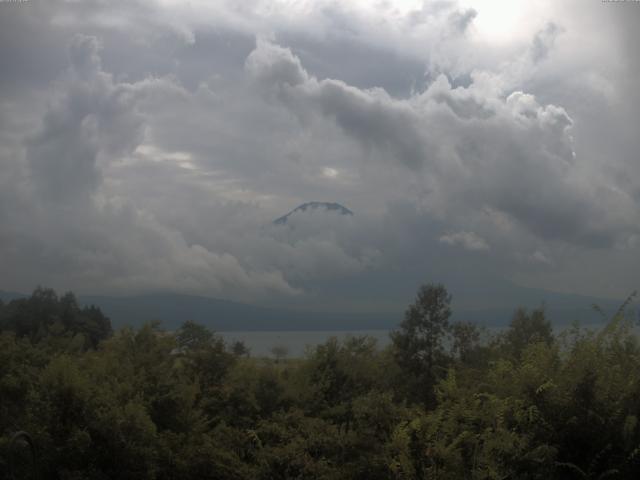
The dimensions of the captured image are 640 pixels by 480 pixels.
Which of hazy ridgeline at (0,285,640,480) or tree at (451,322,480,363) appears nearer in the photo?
hazy ridgeline at (0,285,640,480)

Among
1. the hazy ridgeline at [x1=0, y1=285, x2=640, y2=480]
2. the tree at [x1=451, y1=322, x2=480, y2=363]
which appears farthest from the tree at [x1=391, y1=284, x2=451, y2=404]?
the hazy ridgeline at [x1=0, y1=285, x2=640, y2=480]

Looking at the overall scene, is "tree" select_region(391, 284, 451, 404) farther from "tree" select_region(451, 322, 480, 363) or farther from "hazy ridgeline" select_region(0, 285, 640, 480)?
"hazy ridgeline" select_region(0, 285, 640, 480)

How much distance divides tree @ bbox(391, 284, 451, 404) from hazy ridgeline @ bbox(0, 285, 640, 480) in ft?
39.3

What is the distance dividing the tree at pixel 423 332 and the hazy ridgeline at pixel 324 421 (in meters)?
12.0

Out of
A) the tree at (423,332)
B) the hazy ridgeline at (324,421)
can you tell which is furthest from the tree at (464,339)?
the hazy ridgeline at (324,421)

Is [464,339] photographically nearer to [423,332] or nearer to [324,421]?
[423,332]

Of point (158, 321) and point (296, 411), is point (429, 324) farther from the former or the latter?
point (296, 411)

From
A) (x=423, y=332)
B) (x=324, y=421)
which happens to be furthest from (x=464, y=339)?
(x=324, y=421)

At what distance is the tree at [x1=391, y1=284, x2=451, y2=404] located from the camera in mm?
35438

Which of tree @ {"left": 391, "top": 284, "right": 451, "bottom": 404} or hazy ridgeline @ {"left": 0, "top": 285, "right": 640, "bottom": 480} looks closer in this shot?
hazy ridgeline @ {"left": 0, "top": 285, "right": 640, "bottom": 480}

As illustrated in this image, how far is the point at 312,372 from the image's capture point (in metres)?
23.7

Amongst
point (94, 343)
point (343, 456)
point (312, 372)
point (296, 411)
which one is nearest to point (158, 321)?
point (312, 372)

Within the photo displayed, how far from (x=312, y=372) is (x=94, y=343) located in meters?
53.2

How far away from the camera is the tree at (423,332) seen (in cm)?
3544
